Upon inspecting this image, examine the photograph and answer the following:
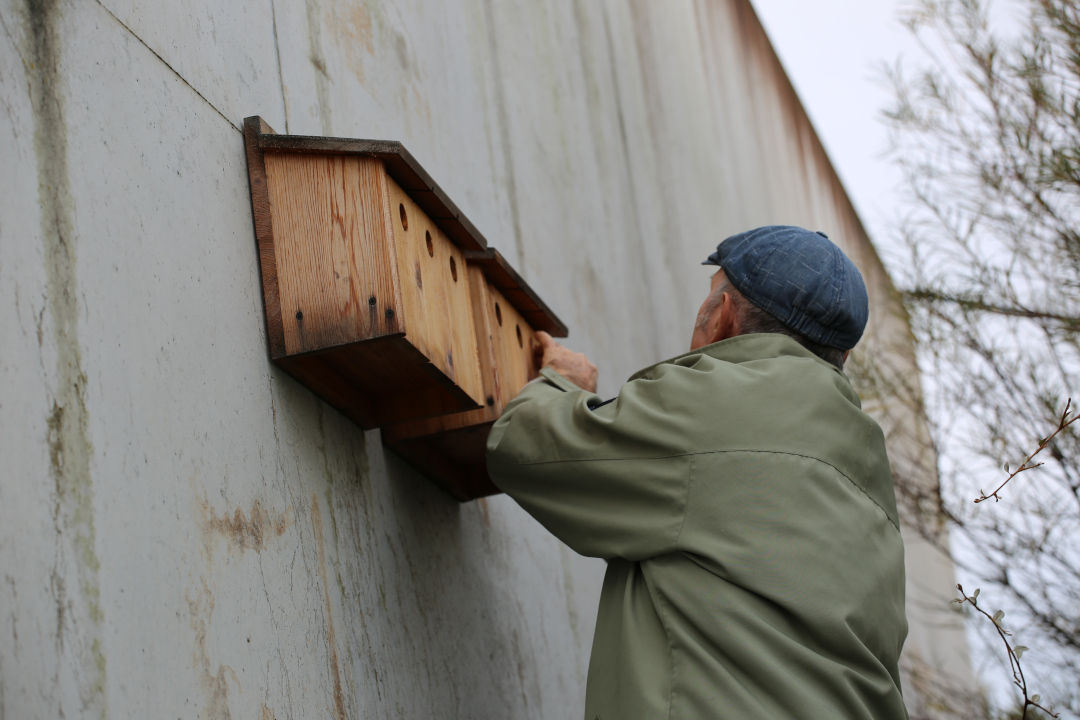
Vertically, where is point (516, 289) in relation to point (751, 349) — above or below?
above

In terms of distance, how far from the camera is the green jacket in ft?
5.80

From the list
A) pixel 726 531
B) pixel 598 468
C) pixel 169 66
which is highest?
pixel 169 66

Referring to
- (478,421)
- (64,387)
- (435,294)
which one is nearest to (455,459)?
(478,421)

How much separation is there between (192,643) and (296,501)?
41 centimetres

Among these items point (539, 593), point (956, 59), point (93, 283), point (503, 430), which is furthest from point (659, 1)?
point (93, 283)

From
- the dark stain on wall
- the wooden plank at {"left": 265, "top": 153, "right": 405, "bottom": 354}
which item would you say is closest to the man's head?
the wooden plank at {"left": 265, "top": 153, "right": 405, "bottom": 354}

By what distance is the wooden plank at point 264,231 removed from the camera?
182 centimetres

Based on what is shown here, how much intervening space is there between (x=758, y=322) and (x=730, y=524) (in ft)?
1.52

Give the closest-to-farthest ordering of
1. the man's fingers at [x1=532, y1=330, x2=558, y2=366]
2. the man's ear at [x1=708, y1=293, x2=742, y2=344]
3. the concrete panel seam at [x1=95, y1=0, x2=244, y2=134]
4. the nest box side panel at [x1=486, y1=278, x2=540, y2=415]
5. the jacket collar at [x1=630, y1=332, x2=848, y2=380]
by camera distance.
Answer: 1. the concrete panel seam at [x1=95, y1=0, x2=244, y2=134]
2. the jacket collar at [x1=630, y1=332, x2=848, y2=380]
3. the man's ear at [x1=708, y1=293, x2=742, y2=344]
4. the nest box side panel at [x1=486, y1=278, x2=540, y2=415]
5. the man's fingers at [x1=532, y1=330, x2=558, y2=366]

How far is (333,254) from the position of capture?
179 cm

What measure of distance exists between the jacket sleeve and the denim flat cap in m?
0.35

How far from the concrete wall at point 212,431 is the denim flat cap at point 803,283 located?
0.79 m

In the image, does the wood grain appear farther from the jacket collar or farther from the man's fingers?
the jacket collar

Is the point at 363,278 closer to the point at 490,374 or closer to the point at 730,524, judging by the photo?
the point at 490,374
